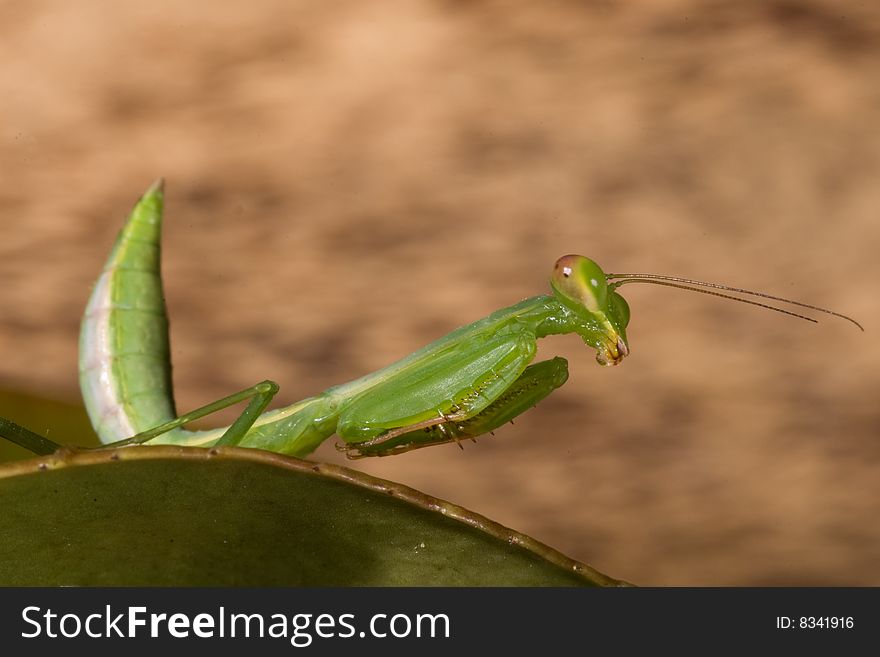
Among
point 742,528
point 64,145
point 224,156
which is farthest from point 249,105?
point 742,528

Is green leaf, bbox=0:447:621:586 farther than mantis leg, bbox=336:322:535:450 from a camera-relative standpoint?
No

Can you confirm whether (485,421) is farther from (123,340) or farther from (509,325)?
(123,340)

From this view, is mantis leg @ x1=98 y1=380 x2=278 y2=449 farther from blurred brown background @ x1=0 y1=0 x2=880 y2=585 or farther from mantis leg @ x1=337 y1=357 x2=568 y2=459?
blurred brown background @ x1=0 y1=0 x2=880 y2=585

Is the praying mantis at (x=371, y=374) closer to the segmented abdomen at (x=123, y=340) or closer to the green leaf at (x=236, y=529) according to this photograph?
the segmented abdomen at (x=123, y=340)

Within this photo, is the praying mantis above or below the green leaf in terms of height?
above

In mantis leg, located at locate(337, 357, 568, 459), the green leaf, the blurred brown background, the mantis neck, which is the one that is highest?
the blurred brown background

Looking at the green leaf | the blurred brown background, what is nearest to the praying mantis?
the blurred brown background

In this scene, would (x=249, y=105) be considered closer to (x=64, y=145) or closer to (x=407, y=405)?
(x=64, y=145)
